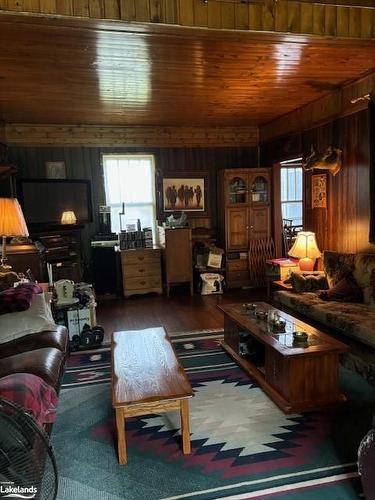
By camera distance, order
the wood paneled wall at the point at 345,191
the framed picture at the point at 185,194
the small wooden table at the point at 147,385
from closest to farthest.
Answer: the small wooden table at the point at 147,385
the wood paneled wall at the point at 345,191
the framed picture at the point at 185,194

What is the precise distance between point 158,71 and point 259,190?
3123 mm

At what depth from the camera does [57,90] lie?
400 centimetres

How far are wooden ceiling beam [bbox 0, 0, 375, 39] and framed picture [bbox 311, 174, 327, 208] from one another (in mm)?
2159

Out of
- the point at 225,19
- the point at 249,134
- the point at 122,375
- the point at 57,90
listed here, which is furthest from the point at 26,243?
the point at 249,134

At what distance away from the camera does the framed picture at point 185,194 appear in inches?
247

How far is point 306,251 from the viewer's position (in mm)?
4613

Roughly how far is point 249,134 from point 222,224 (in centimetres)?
163

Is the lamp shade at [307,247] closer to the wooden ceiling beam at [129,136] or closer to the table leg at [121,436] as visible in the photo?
the wooden ceiling beam at [129,136]

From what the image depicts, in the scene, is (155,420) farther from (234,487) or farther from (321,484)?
(321,484)

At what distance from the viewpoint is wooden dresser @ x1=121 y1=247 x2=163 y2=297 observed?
19.3 ft

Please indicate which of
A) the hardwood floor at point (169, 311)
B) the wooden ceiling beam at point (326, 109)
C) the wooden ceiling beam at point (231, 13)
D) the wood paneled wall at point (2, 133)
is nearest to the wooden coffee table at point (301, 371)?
the hardwood floor at point (169, 311)

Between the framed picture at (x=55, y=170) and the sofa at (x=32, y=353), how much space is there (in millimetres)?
3157

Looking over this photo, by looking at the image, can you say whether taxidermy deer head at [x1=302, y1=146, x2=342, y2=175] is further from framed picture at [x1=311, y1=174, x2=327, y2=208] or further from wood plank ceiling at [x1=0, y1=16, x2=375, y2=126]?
wood plank ceiling at [x1=0, y1=16, x2=375, y2=126]

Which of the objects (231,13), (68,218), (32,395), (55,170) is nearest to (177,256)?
(68,218)
